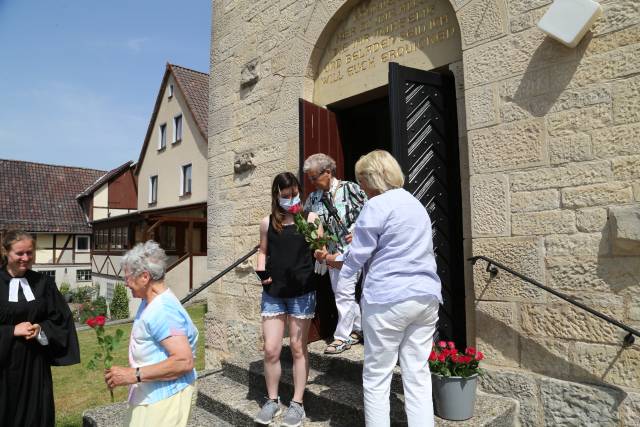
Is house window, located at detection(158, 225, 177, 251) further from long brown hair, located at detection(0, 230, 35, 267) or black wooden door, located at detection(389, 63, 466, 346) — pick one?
black wooden door, located at detection(389, 63, 466, 346)

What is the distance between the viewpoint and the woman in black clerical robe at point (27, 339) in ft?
9.62

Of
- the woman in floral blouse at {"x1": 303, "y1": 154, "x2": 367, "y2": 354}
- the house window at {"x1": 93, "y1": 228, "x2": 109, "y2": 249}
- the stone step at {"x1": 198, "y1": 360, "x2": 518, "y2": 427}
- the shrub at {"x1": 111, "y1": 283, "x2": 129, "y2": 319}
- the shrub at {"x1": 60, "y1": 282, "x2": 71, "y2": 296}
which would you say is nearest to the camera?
the stone step at {"x1": 198, "y1": 360, "x2": 518, "y2": 427}

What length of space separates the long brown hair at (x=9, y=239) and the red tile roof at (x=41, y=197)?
1103 inches

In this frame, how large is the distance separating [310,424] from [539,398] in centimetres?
150

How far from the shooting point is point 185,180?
68.7 feet

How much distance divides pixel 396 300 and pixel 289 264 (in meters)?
0.99

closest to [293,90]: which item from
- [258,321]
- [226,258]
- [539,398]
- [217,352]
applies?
[226,258]

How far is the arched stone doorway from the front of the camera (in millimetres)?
3723

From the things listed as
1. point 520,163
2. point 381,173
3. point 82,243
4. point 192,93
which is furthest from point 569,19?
point 82,243

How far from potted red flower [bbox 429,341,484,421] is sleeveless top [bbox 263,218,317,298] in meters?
0.95

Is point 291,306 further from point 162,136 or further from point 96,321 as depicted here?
point 162,136

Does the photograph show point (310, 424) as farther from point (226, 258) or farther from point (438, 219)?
point (226, 258)

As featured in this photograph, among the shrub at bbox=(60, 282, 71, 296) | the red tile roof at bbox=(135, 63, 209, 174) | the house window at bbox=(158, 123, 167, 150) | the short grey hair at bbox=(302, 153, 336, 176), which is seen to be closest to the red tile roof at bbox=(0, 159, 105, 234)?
the shrub at bbox=(60, 282, 71, 296)

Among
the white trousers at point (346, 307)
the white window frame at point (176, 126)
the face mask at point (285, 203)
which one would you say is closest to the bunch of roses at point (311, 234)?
the face mask at point (285, 203)
